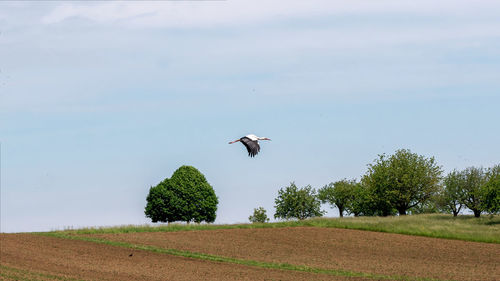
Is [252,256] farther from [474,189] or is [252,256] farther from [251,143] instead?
[474,189]

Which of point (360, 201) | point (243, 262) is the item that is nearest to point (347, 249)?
point (243, 262)

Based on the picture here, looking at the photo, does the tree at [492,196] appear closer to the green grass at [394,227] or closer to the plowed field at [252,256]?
the green grass at [394,227]

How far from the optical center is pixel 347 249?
44125 mm

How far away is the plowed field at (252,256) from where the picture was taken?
33.0 m

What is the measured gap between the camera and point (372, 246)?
149 ft

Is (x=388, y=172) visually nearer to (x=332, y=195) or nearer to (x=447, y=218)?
(x=447, y=218)

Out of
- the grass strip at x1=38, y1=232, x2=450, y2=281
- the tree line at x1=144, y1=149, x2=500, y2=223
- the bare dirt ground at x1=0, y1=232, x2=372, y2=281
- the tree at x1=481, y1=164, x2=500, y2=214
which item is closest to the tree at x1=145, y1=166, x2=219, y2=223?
the tree line at x1=144, y1=149, x2=500, y2=223

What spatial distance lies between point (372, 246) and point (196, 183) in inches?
1226

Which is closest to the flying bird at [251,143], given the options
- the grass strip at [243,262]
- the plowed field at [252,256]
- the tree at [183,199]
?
the plowed field at [252,256]

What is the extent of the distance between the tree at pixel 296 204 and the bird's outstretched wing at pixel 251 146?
6570 cm

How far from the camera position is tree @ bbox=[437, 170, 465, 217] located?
70.1 m

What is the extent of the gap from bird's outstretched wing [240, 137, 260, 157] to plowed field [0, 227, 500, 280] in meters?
11.5

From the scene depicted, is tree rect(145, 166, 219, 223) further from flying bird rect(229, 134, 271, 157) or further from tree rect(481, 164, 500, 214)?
flying bird rect(229, 134, 271, 157)

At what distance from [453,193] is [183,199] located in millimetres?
30785
